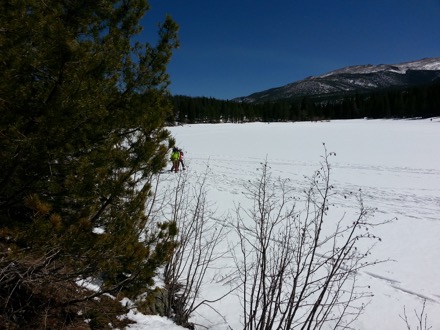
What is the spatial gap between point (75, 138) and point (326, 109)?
94754mm

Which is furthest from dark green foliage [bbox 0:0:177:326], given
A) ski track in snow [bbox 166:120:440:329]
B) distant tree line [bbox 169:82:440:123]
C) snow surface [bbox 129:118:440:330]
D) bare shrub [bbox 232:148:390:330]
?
distant tree line [bbox 169:82:440:123]

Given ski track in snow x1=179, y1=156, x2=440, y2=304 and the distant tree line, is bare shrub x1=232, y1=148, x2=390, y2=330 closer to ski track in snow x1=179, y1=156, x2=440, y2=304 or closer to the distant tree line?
ski track in snow x1=179, y1=156, x2=440, y2=304

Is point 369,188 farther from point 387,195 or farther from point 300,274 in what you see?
point 300,274

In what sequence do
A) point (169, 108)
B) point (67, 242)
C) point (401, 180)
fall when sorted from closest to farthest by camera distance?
1. point (67, 242)
2. point (169, 108)
3. point (401, 180)

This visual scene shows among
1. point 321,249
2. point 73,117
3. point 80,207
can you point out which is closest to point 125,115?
point 73,117

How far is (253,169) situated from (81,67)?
15449 millimetres

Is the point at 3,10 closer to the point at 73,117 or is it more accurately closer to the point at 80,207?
the point at 73,117

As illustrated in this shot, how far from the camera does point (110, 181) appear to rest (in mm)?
2883

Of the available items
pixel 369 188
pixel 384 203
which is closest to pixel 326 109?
pixel 369 188

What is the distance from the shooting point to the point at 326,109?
90.8 meters

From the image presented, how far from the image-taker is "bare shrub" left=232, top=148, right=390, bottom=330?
3048 millimetres

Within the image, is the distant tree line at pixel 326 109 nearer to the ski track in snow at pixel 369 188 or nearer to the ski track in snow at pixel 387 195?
the ski track in snow at pixel 369 188

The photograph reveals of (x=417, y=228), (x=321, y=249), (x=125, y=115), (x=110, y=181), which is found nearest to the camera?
(x=110, y=181)

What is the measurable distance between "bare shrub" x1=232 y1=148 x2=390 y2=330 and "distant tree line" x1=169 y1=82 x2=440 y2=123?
2434 inches
